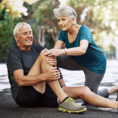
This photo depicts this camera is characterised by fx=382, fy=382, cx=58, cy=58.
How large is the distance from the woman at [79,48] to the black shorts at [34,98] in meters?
0.54

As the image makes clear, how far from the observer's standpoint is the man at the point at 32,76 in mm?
4484

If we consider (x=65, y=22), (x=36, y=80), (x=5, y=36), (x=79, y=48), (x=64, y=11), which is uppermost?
(x=64, y=11)

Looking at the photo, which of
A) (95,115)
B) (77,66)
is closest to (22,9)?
(77,66)

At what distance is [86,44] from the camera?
4773 mm

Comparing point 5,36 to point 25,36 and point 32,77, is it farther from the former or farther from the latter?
point 32,77

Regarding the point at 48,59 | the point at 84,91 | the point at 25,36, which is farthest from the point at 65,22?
the point at 84,91

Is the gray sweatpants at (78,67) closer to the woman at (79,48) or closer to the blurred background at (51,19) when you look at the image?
the woman at (79,48)

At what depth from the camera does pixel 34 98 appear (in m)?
4.72

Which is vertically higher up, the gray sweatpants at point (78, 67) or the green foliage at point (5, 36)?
the gray sweatpants at point (78, 67)

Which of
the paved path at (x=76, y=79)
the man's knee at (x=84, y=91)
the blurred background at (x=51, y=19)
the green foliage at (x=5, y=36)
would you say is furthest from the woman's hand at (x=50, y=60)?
the green foliage at (x=5, y=36)

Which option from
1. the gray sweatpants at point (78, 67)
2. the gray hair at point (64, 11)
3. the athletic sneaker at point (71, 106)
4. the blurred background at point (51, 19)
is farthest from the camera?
the blurred background at point (51, 19)

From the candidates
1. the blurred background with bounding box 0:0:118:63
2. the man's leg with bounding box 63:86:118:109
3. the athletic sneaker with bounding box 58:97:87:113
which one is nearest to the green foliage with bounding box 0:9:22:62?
the blurred background with bounding box 0:0:118:63

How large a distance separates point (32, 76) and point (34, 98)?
35 cm

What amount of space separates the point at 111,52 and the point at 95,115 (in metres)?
79.1
